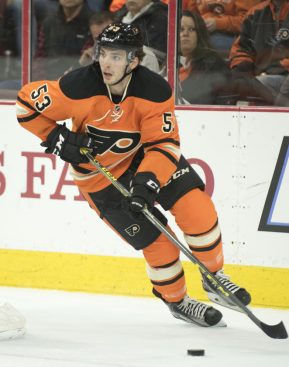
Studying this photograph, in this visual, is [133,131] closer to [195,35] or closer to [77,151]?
[77,151]

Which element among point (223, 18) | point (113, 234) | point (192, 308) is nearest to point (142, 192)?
point (192, 308)

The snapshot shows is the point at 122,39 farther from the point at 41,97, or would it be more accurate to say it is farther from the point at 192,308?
the point at 192,308

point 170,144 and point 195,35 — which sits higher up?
point 195,35

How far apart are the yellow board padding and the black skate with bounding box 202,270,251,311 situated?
0.64 meters

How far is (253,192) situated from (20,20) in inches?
60.5

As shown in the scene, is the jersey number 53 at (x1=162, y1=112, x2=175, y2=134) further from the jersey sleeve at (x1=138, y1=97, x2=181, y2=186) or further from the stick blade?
the stick blade

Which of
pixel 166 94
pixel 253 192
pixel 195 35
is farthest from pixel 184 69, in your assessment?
pixel 166 94

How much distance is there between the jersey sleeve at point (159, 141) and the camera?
4.26 metres

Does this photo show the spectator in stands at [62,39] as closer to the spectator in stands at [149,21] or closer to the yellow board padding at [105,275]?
the spectator in stands at [149,21]

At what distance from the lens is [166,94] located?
14.2 ft

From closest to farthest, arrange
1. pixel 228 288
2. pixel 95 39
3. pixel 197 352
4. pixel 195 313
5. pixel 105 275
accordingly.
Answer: pixel 197 352 → pixel 228 288 → pixel 195 313 → pixel 105 275 → pixel 95 39

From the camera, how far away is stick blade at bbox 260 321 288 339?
4.21m

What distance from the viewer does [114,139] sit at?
441cm

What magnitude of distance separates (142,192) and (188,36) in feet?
4.58
